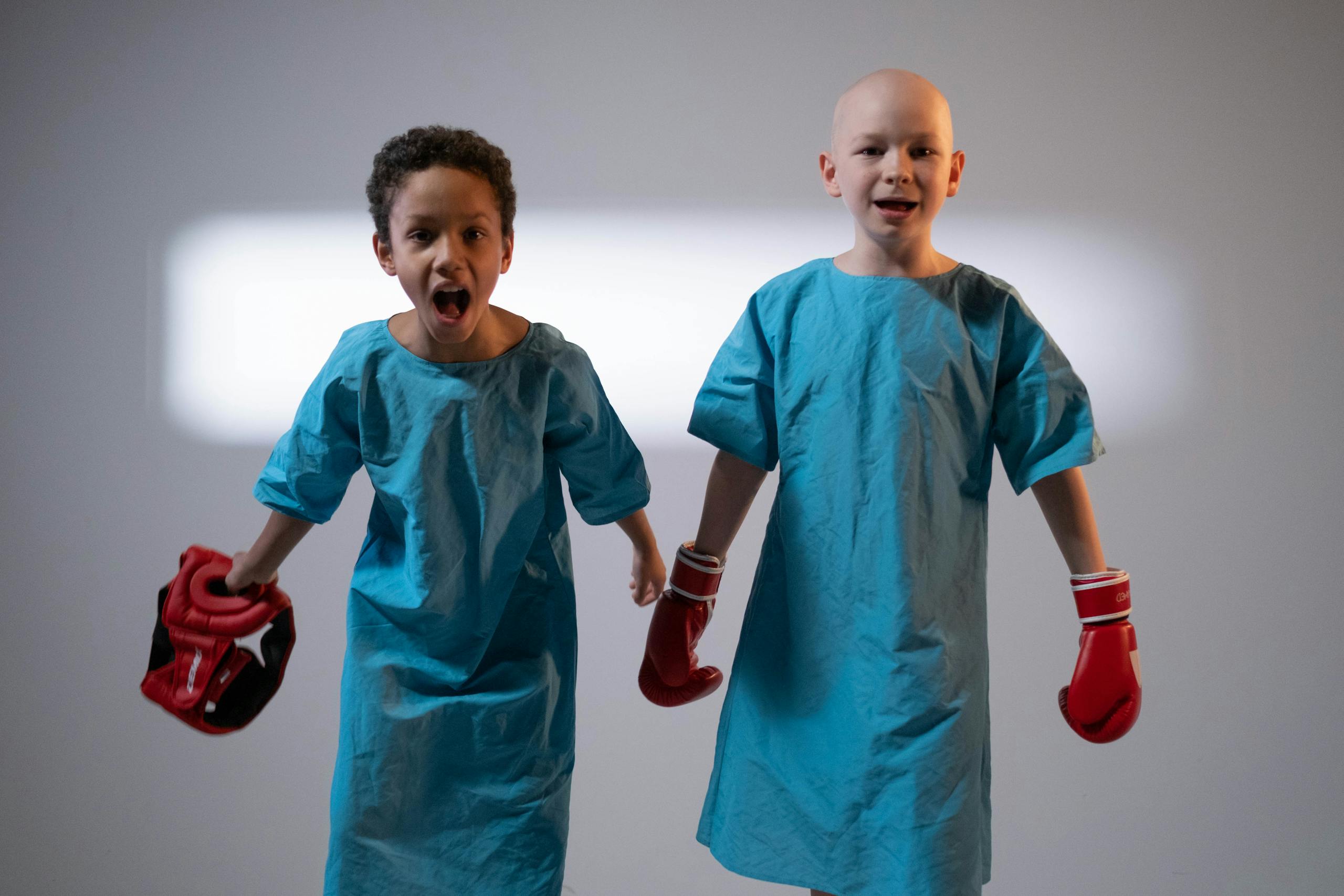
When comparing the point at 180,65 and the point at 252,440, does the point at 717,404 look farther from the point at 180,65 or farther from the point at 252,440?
the point at 180,65

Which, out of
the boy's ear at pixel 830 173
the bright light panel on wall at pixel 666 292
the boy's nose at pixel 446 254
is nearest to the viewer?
the boy's nose at pixel 446 254

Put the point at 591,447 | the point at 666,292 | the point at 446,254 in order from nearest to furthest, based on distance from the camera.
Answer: the point at 446,254 → the point at 591,447 → the point at 666,292

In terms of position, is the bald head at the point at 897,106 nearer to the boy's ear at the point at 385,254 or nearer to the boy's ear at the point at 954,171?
the boy's ear at the point at 954,171

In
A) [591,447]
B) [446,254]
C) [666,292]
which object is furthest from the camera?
[666,292]

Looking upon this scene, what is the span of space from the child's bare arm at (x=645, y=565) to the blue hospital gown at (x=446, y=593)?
0.06 meters

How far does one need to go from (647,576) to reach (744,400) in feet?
0.70

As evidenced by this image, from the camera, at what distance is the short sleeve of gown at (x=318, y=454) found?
1.05 m

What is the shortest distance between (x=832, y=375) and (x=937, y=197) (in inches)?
7.3

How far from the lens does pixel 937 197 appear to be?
3.42 feet

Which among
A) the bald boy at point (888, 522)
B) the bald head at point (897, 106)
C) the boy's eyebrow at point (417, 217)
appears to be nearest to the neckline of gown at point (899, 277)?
the bald boy at point (888, 522)

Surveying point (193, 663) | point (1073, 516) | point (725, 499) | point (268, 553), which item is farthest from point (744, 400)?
point (193, 663)

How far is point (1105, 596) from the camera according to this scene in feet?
3.42

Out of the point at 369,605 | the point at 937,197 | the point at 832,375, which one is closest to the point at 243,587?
the point at 369,605

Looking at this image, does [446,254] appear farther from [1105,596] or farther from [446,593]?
[1105,596]
